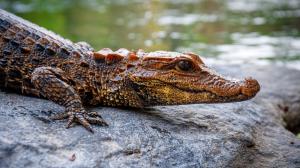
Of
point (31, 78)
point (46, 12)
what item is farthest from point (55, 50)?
point (46, 12)

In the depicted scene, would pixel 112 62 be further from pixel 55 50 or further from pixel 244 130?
pixel 244 130

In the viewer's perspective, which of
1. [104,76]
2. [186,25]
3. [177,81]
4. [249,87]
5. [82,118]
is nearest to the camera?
[82,118]

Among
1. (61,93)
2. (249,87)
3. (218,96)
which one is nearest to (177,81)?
(218,96)

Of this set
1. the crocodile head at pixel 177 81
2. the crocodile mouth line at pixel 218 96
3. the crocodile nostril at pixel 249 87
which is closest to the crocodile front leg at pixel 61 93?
the crocodile head at pixel 177 81

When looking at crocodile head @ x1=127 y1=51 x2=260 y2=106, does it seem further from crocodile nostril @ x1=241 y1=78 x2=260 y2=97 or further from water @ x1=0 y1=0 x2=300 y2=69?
water @ x1=0 y1=0 x2=300 y2=69

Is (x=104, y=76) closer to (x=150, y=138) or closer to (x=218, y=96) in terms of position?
(x=150, y=138)
